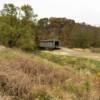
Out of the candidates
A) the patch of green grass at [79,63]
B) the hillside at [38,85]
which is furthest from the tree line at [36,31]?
the hillside at [38,85]

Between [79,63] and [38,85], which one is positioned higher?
[38,85]

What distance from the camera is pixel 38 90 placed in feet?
24.6

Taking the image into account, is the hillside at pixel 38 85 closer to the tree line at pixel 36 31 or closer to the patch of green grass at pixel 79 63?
the patch of green grass at pixel 79 63

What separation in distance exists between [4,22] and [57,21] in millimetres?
24714

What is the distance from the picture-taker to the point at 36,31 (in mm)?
51656

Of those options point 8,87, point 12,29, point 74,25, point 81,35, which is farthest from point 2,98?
point 74,25

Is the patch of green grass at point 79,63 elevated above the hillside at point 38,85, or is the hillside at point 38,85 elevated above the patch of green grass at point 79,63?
the hillside at point 38,85

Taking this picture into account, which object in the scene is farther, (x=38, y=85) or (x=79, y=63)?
(x=79, y=63)

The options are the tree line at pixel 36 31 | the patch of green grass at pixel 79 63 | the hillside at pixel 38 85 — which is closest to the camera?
the hillside at pixel 38 85

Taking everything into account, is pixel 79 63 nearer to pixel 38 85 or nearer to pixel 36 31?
pixel 38 85

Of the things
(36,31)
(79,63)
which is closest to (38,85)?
(79,63)

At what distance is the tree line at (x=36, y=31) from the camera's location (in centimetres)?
4044

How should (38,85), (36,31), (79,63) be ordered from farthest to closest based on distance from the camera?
(36,31), (79,63), (38,85)

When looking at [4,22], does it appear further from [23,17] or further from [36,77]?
[36,77]
